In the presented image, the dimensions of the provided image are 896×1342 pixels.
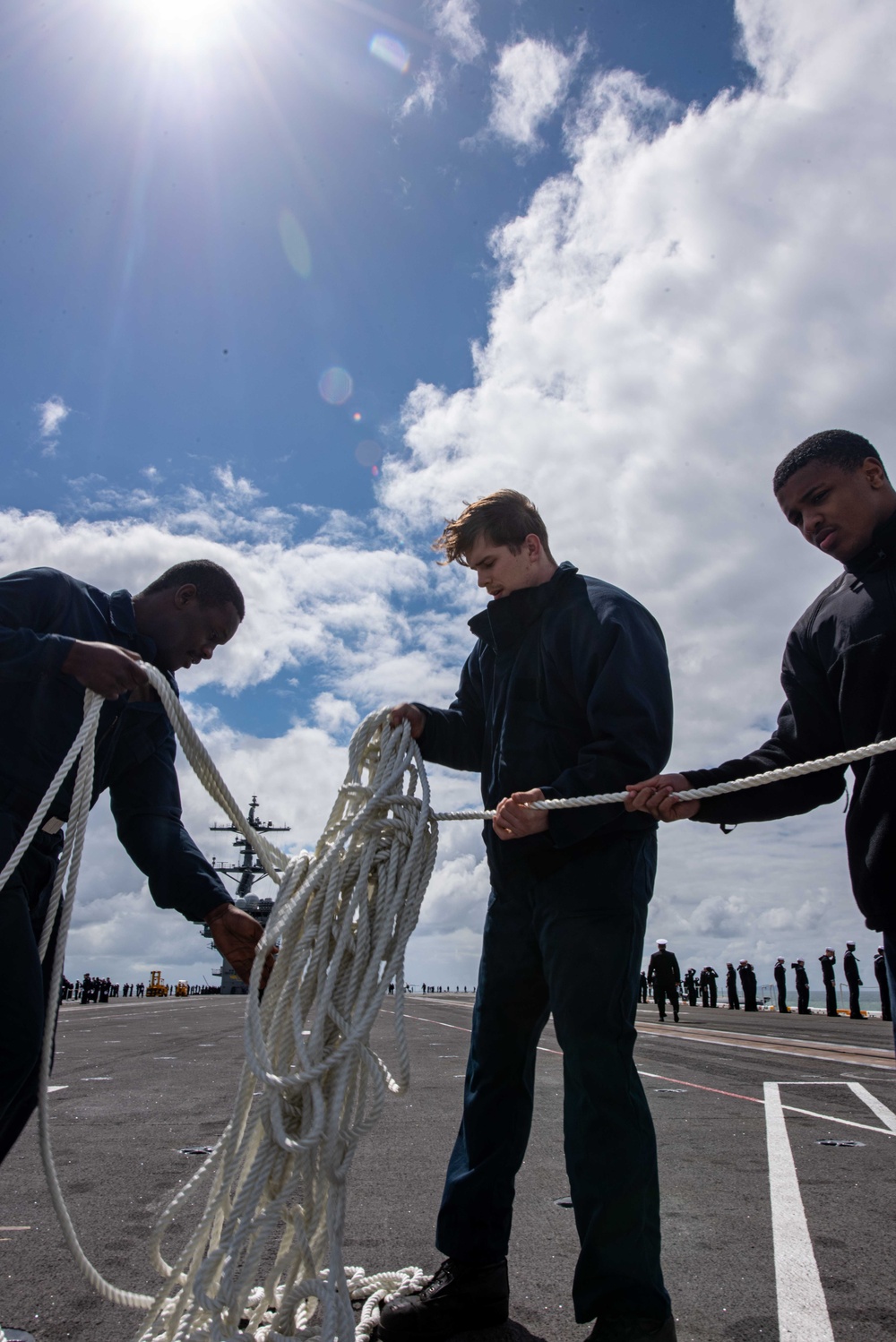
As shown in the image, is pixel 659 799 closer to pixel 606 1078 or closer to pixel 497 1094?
pixel 606 1078

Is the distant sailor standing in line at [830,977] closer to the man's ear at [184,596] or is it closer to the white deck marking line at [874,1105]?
the white deck marking line at [874,1105]

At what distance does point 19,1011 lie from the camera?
176 cm

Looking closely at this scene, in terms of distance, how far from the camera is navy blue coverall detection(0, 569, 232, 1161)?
5.87 feet

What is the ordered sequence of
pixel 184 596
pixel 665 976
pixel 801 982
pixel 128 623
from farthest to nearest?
pixel 801 982, pixel 665 976, pixel 184 596, pixel 128 623

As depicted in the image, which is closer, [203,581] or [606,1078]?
[606,1078]

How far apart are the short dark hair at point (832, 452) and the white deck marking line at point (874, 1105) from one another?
3.87 metres

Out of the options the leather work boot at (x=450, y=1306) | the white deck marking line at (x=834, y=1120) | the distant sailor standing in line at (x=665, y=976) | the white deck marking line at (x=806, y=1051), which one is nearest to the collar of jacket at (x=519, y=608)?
the leather work boot at (x=450, y=1306)

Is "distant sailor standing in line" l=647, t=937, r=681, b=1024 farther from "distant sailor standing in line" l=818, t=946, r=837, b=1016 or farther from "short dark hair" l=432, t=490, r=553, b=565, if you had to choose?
"short dark hair" l=432, t=490, r=553, b=565

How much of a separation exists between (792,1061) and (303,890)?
796 centimetres

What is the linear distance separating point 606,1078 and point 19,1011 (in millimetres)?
1282

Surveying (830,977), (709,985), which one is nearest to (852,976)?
(830,977)

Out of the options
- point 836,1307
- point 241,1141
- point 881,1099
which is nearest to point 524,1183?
point 836,1307

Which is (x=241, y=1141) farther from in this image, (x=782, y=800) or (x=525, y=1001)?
(x=782, y=800)

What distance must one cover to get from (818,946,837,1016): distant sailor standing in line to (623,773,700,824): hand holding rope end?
22.8m
